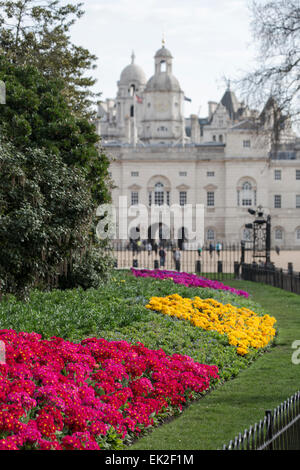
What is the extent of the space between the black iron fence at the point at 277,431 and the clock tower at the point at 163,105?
280ft

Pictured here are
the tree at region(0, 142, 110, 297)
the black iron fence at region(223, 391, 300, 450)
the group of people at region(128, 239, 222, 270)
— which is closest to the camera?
the black iron fence at region(223, 391, 300, 450)

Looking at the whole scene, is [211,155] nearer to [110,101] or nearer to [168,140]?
[168,140]

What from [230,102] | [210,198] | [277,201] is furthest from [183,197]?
[230,102]

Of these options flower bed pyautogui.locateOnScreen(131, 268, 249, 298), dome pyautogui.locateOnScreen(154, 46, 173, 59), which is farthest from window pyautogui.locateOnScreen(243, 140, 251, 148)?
flower bed pyautogui.locateOnScreen(131, 268, 249, 298)

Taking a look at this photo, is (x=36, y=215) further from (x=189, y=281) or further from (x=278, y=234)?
(x=278, y=234)

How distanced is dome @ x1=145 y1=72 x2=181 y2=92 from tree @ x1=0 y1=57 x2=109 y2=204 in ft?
251

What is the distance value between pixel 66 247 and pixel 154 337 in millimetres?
2737

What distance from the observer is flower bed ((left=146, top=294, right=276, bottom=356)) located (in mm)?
11656

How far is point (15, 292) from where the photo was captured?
1223 centimetres

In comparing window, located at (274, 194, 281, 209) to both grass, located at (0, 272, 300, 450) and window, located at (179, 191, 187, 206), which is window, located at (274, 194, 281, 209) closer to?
window, located at (179, 191, 187, 206)

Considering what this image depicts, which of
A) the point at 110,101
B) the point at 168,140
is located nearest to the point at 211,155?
the point at 168,140

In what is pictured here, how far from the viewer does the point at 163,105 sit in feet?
300

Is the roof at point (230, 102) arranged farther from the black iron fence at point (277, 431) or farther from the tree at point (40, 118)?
the black iron fence at point (277, 431)

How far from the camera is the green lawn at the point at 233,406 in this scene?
6941 mm
